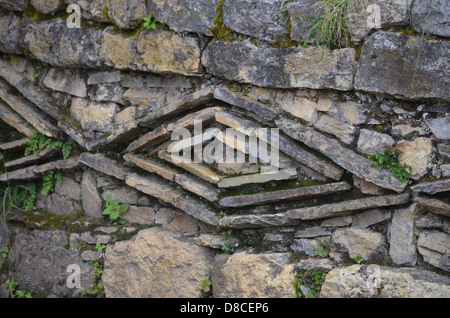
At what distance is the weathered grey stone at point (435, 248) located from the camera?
334 centimetres

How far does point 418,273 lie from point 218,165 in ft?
5.62

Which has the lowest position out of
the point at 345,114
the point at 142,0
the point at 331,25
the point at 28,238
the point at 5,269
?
the point at 5,269

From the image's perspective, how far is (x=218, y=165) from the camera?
414 cm

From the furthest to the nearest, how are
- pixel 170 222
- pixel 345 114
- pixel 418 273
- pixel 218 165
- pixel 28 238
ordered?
pixel 28 238 → pixel 170 222 → pixel 218 165 → pixel 345 114 → pixel 418 273

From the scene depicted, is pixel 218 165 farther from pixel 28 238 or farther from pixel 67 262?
pixel 28 238

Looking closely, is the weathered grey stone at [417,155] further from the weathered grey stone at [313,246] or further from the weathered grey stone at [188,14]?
the weathered grey stone at [188,14]

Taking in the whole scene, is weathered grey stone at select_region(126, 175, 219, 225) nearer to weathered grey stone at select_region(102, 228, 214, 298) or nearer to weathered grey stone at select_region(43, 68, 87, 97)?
weathered grey stone at select_region(102, 228, 214, 298)

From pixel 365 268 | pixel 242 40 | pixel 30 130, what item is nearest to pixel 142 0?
pixel 242 40

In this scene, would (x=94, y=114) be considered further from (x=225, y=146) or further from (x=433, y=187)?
(x=433, y=187)

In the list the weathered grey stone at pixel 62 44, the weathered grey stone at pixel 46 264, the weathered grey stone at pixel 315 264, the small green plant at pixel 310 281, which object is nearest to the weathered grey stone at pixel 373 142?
the weathered grey stone at pixel 315 264

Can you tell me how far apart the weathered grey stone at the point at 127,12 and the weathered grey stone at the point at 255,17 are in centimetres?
79

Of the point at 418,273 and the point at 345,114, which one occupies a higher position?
the point at 345,114

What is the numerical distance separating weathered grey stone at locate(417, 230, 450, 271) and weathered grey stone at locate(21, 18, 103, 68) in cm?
311

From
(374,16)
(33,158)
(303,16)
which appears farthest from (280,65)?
(33,158)
